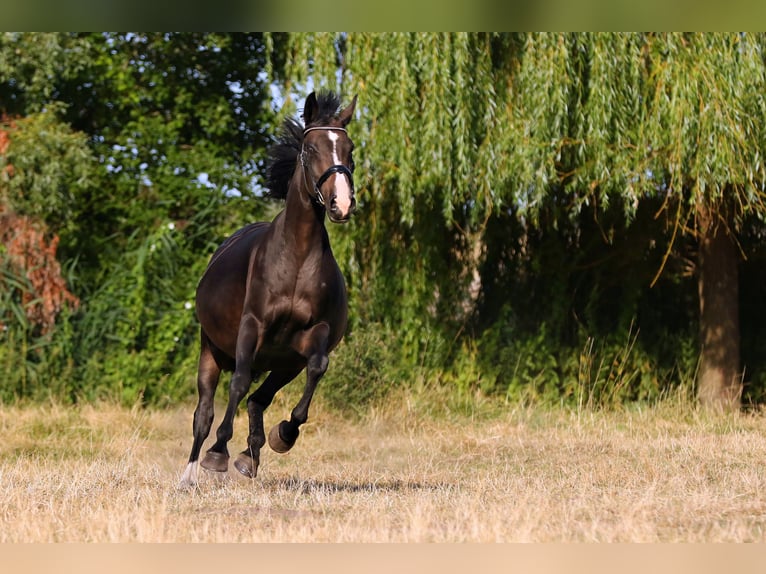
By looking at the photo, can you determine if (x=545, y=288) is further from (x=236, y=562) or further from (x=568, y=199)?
(x=236, y=562)

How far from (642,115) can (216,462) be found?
19.0ft

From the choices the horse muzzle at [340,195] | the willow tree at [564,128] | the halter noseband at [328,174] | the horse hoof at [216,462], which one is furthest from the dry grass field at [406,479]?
the willow tree at [564,128]

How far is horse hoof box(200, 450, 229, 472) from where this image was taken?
718 cm

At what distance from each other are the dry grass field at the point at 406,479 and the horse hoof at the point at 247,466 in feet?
0.58

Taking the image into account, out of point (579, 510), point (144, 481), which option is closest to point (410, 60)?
point (144, 481)

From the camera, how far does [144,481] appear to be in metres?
7.47

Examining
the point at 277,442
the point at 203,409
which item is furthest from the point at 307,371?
the point at 203,409

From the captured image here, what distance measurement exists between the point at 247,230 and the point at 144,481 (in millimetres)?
2171

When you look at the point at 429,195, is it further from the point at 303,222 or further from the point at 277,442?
the point at 277,442

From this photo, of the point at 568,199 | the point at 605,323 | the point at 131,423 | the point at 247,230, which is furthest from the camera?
the point at 605,323

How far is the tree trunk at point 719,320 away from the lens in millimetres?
12156

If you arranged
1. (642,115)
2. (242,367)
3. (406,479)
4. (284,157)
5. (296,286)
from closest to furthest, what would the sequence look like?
(296,286) → (242,367) → (284,157) → (406,479) → (642,115)

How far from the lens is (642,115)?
409 inches

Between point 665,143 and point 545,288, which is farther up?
point 665,143
